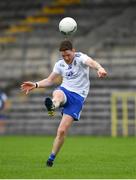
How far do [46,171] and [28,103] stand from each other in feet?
59.8

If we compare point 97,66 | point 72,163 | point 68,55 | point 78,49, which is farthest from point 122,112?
point 97,66

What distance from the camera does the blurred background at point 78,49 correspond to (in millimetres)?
29188

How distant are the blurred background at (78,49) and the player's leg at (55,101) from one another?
14.6m

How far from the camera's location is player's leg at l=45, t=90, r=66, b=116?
12703 mm

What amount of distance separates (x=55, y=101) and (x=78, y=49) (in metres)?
18.5

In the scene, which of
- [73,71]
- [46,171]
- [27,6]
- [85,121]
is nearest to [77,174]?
[46,171]

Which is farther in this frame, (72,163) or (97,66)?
(72,163)

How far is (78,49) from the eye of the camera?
31.3 meters

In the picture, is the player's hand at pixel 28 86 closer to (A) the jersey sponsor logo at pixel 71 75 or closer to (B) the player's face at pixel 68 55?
(A) the jersey sponsor logo at pixel 71 75

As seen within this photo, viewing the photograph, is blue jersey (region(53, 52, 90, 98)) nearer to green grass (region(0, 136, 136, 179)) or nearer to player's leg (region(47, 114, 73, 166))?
player's leg (region(47, 114, 73, 166))

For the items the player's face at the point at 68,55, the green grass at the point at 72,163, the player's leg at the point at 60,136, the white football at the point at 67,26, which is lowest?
the green grass at the point at 72,163

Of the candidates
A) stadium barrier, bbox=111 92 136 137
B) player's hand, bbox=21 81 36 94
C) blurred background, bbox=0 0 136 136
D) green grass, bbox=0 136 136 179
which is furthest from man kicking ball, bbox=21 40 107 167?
blurred background, bbox=0 0 136 136

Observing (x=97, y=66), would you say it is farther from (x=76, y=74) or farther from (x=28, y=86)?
(x=28, y=86)

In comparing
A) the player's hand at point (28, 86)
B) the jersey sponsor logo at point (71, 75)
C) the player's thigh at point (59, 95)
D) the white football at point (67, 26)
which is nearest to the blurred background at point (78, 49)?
the white football at point (67, 26)
